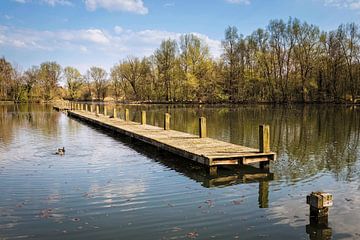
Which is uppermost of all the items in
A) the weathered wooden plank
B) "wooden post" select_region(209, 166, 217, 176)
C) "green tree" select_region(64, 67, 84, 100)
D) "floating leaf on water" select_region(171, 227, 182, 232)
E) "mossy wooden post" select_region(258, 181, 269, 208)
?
"green tree" select_region(64, 67, 84, 100)

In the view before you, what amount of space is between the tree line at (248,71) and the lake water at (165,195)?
58311 mm

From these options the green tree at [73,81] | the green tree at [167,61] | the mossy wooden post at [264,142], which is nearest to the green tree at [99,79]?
the green tree at [73,81]

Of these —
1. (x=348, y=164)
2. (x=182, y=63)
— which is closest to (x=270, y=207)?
(x=348, y=164)

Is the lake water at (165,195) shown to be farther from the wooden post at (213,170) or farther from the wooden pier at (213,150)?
the wooden pier at (213,150)

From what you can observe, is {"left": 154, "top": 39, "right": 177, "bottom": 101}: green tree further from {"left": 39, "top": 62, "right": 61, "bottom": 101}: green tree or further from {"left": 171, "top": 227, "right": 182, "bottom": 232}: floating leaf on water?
{"left": 171, "top": 227, "right": 182, "bottom": 232}: floating leaf on water

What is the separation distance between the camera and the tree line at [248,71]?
2916 inches

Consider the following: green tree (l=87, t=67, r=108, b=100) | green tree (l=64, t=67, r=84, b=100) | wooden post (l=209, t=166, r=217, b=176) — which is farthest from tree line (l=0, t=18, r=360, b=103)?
wooden post (l=209, t=166, r=217, b=176)

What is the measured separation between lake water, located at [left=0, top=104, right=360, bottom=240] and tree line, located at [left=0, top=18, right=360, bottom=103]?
58.3 meters

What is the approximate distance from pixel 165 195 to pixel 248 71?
244ft

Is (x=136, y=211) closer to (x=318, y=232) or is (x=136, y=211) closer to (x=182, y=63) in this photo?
(x=318, y=232)

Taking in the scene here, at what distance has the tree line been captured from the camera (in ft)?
243

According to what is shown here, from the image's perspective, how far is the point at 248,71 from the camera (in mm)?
83125

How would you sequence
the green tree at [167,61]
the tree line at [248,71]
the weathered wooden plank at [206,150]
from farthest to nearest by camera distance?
the green tree at [167,61] → the tree line at [248,71] → the weathered wooden plank at [206,150]

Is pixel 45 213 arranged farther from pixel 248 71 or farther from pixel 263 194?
pixel 248 71
